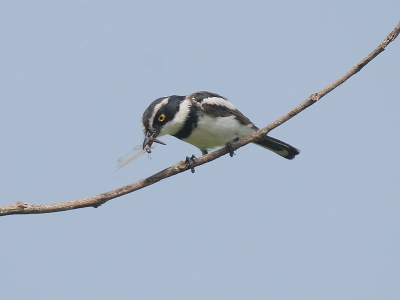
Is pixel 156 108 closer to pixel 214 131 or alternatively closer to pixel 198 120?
pixel 198 120

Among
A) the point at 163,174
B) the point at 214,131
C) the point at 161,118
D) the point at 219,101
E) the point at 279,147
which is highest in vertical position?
the point at 219,101

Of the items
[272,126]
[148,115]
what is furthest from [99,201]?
[148,115]

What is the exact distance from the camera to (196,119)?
8445mm

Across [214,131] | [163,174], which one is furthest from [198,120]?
[163,174]

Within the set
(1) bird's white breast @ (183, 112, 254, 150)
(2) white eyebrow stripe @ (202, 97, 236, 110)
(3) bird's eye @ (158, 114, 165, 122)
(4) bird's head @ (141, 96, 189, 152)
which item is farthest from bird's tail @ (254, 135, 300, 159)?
(3) bird's eye @ (158, 114, 165, 122)

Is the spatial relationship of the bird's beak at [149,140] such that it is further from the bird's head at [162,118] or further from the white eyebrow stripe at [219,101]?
the white eyebrow stripe at [219,101]

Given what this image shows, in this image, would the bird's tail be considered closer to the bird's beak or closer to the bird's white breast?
the bird's white breast

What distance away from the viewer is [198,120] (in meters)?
8.46

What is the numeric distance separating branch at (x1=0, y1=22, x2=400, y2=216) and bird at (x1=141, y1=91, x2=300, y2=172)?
1.62 metres

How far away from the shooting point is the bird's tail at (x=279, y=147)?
960 cm

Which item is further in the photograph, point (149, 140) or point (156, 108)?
point (156, 108)

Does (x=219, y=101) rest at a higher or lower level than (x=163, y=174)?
higher

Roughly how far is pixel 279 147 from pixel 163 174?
4.24 metres

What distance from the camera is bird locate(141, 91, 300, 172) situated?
7.84m
